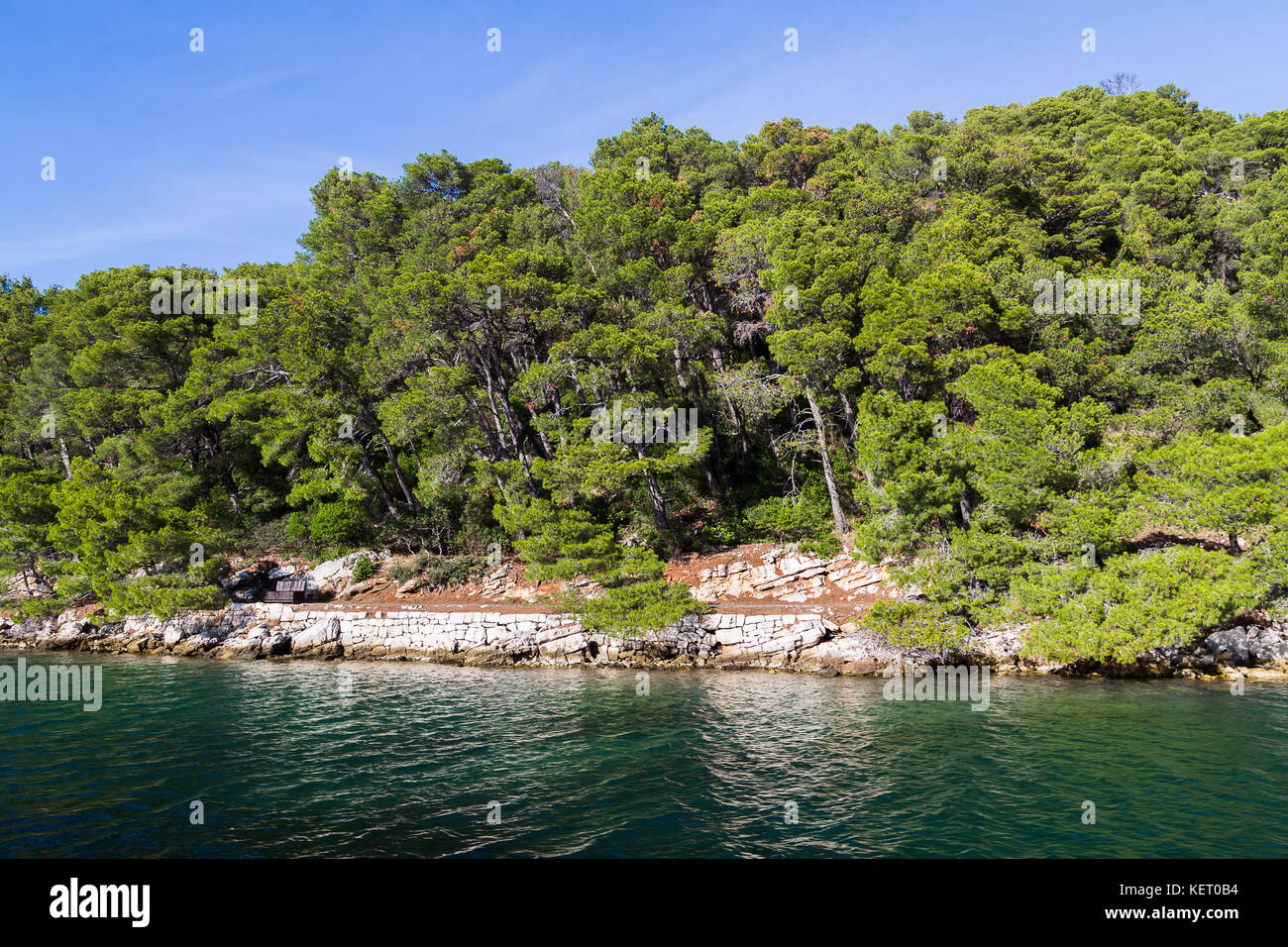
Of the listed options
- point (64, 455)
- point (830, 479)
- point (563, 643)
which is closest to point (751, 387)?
point (830, 479)

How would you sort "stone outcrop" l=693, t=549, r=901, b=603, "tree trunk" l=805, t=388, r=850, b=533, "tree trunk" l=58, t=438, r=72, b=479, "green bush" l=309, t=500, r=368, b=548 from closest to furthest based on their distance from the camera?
"stone outcrop" l=693, t=549, r=901, b=603 → "tree trunk" l=805, t=388, r=850, b=533 → "green bush" l=309, t=500, r=368, b=548 → "tree trunk" l=58, t=438, r=72, b=479

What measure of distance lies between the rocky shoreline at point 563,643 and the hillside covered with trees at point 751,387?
1.62 m

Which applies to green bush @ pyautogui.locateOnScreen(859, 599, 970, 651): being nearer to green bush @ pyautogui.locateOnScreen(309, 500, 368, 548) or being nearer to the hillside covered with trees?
the hillside covered with trees

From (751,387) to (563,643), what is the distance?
15574 millimetres

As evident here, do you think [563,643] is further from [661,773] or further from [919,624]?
[919,624]

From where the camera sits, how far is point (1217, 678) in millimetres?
18438

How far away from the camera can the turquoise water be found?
33.4ft

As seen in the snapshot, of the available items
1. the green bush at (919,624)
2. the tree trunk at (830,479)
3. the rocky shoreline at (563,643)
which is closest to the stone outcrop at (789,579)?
the tree trunk at (830,479)

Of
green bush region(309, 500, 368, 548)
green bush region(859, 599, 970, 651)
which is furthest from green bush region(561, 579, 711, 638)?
green bush region(309, 500, 368, 548)

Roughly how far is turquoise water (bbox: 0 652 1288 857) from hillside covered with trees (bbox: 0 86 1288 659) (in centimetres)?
490

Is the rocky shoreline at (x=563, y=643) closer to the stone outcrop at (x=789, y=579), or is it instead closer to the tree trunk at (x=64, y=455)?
the stone outcrop at (x=789, y=579)

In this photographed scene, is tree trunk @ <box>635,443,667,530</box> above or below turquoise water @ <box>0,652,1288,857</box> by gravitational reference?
above
